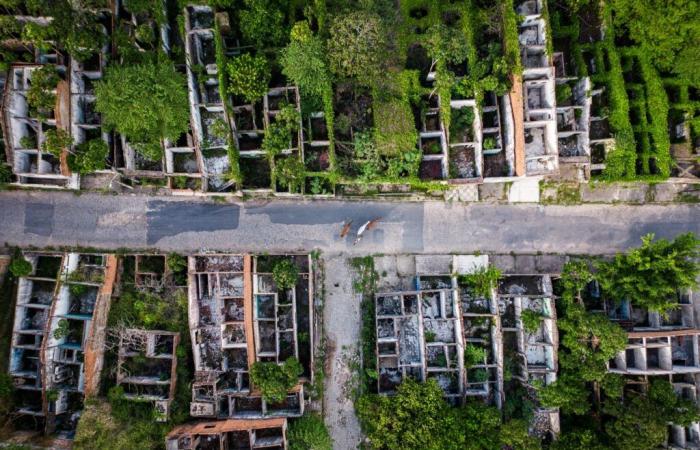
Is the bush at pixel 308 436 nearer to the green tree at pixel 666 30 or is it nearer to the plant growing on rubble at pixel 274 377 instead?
the plant growing on rubble at pixel 274 377

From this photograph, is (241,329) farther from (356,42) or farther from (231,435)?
(356,42)

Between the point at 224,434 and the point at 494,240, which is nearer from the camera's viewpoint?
the point at 224,434

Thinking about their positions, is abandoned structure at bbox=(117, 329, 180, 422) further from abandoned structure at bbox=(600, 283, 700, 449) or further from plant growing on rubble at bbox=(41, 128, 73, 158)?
abandoned structure at bbox=(600, 283, 700, 449)

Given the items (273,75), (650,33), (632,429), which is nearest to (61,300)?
(273,75)

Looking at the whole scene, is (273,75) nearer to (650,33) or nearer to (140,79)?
(140,79)

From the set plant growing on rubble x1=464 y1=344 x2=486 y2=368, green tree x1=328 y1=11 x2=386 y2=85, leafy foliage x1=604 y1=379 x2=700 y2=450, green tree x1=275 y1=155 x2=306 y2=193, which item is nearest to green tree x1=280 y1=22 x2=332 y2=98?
green tree x1=328 y1=11 x2=386 y2=85

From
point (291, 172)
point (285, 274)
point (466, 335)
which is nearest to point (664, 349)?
point (466, 335)

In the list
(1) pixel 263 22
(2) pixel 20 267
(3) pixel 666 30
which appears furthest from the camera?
(2) pixel 20 267
